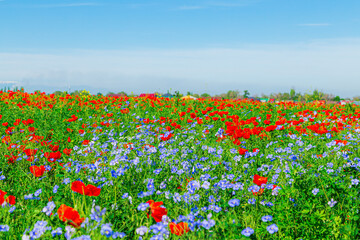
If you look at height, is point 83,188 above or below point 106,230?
above

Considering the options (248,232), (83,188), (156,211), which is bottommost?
(248,232)

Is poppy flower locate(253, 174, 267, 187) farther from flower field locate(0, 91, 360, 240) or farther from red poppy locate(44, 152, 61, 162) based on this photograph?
red poppy locate(44, 152, 61, 162)

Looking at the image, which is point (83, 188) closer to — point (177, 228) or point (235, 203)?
point (177, 228)

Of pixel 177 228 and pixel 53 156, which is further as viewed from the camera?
pixel 53 156

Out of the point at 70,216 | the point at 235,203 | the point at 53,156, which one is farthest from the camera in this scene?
the point at 53,156

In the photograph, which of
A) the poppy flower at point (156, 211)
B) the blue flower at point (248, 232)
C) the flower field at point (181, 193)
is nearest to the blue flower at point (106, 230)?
the flower field at point (181, 193)

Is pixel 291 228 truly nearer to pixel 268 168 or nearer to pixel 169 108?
pixel 268 168

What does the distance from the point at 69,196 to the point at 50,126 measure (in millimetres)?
4550

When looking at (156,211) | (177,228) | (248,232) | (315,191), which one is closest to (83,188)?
(156,211)

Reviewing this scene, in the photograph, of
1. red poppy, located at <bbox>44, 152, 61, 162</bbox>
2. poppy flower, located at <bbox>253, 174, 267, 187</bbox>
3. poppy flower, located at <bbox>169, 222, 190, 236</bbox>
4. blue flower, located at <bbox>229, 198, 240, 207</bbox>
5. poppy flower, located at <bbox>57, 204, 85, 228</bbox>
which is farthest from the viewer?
red poppy, located at <bbox>44, 152, 61, 162</bbox>

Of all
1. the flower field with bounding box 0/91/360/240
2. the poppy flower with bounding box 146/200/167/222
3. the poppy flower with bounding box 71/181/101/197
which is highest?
the poppy flower with bounding box 71/181/101/197

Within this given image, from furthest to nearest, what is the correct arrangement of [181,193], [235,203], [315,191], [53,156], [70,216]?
[53,156], [181,193], [315,191], [235,203], [70,216]

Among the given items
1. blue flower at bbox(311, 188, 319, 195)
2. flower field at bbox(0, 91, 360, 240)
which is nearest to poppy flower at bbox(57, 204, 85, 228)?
flower field at bbox(0, 91, 360, 240)

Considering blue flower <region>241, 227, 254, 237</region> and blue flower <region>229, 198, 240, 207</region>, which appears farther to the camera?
blue flower <region>229, 198, 240, 207</region>
